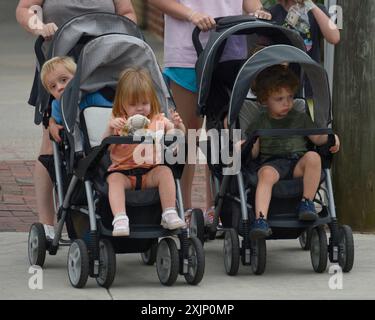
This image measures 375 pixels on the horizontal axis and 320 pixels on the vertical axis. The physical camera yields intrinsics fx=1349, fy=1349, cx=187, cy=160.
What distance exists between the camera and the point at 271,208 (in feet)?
24.7

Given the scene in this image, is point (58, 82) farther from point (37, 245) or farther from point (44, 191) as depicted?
point (37, 245)

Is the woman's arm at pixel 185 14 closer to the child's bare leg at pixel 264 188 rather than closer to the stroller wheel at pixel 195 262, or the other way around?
Answer: the child's bare leg at pixel 264 188

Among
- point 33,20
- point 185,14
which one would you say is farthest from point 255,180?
point 33,20

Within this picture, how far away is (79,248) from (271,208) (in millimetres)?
1136

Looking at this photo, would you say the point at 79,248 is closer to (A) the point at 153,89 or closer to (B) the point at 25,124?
(A) the point at 153,89

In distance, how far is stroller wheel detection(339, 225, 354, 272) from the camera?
7465 mm

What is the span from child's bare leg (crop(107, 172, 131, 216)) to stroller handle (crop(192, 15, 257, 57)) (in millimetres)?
1238

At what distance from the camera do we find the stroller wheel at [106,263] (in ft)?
23.2

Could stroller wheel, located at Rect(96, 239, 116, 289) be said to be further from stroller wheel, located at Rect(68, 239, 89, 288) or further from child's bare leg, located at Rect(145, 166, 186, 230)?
child's bare leg, located at Rect(145, 166, 186, 230)

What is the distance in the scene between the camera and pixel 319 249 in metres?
7.51

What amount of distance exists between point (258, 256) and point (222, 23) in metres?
1.46

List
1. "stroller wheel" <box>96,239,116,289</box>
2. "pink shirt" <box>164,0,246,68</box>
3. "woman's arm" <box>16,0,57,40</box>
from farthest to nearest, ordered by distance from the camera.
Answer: "pink shirt" <box>164,0,246,68</box> < "woman's arm" <box>16,0,57,40</box> < "stroller wheel" <box>96,239,116,289</box>

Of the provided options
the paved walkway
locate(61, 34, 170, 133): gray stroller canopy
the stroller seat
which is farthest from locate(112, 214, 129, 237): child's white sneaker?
the paved walkway

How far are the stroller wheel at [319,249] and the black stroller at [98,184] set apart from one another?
736 mm
